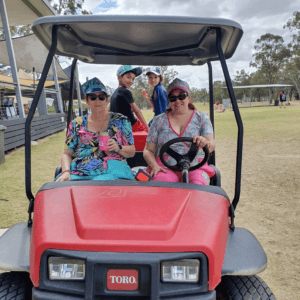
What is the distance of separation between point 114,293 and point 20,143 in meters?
7.57

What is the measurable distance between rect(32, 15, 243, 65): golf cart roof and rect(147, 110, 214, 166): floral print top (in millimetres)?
510

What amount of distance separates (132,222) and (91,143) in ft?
3.91

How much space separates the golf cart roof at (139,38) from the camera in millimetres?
1565

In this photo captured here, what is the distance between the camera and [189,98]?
8.05 feet

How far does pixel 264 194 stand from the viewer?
13.2ft

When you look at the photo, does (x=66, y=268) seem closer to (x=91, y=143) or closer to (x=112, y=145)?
(x=112, y=145)

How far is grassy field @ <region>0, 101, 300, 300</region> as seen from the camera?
235 centimetres

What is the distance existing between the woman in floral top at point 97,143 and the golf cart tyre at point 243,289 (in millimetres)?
971

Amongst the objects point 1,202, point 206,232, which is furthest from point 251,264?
point 1,202

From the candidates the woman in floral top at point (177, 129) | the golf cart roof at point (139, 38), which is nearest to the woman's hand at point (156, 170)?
the woman in floral top at point (177, 129)

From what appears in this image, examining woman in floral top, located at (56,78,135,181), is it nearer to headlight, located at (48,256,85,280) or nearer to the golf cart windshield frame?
the golf cart windshield frame

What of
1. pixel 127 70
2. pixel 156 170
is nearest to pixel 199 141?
pixel 156 170

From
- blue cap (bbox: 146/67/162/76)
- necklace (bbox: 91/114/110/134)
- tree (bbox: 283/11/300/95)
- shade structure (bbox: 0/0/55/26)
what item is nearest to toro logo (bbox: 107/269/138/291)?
necklace (bbox: 91/114/110/134)

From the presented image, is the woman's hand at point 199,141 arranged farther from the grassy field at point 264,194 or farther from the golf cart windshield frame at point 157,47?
the grassy field at point 264,194
